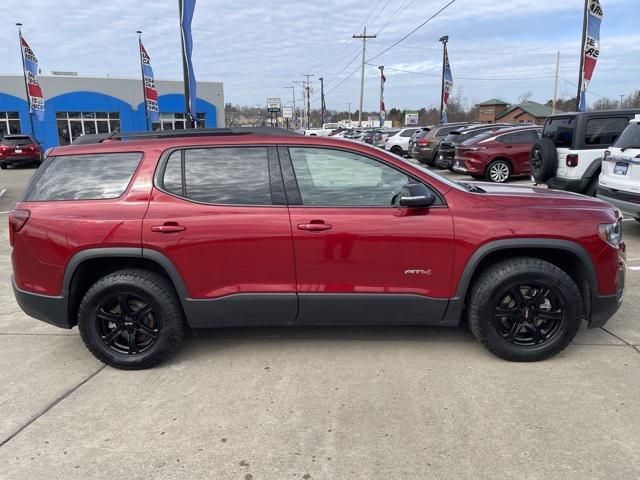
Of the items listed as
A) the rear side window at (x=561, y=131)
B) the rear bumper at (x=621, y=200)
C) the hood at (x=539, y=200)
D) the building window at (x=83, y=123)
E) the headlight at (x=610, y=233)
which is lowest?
the rear bumper at (x=621, y=200)

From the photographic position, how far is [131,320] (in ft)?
11.9

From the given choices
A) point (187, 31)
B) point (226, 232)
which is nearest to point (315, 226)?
point (226, 232)

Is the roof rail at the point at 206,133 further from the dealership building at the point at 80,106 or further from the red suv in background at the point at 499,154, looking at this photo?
the dealership building at the point at 80,106

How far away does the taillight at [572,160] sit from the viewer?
9000 millimetres

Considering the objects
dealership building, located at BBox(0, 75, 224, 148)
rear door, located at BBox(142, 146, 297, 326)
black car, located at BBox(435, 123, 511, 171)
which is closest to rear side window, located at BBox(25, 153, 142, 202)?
rear door, located at BBox(142, 146, 297, 326)

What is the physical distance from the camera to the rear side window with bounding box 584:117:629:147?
8984 millimetres

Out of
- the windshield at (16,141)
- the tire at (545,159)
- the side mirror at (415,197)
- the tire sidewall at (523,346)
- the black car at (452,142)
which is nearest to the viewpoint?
the side mirror at (415,197)

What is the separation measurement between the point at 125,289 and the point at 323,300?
140cm

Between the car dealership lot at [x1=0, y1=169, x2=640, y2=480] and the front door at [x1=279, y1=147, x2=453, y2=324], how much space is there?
45 centimetres

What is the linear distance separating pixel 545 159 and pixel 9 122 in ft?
120

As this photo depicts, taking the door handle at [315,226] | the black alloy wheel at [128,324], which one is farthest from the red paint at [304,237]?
the black alloy wheel at [128,324]

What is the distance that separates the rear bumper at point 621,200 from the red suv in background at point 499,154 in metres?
6.51

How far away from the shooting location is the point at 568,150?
9164 mm

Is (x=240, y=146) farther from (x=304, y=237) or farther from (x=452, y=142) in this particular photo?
(x=452, y=142)
